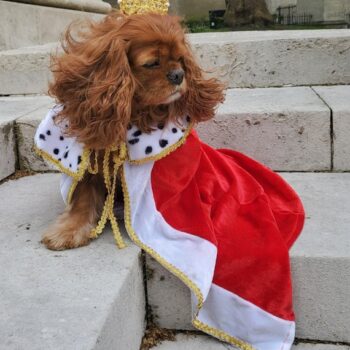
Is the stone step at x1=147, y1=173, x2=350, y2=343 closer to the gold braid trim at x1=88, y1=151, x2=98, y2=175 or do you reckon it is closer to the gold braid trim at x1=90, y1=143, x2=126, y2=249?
the gold braid trim at x1=90, y1=143, x2=126, y2=249

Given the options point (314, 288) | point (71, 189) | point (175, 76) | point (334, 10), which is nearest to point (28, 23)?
point (71, 189)

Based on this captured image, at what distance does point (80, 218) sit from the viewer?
5.53 feet

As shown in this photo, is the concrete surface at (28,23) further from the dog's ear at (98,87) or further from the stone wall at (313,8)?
the stone wall at (313,8)

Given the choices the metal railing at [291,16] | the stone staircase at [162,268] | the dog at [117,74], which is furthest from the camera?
the metal railing at [291,16]

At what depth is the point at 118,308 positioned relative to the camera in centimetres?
137

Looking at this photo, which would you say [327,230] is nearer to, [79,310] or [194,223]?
[194,223]

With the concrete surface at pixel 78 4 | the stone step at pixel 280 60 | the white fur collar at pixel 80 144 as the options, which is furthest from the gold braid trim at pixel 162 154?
the concrete surface at pixel 78 4

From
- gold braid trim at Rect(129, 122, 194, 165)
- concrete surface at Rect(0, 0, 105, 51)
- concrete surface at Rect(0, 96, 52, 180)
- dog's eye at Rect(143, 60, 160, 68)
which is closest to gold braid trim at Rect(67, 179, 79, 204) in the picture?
gold braid trim at Rect(129, 122, 194, 165)

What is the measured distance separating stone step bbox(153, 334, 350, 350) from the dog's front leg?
439mm

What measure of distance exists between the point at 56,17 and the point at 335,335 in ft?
13.7

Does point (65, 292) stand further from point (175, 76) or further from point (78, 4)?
point (78, 4)

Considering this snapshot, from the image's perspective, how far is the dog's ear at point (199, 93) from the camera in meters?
1.59

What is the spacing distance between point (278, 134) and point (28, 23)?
9.17 feet

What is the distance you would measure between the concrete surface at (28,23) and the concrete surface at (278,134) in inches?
61.5
